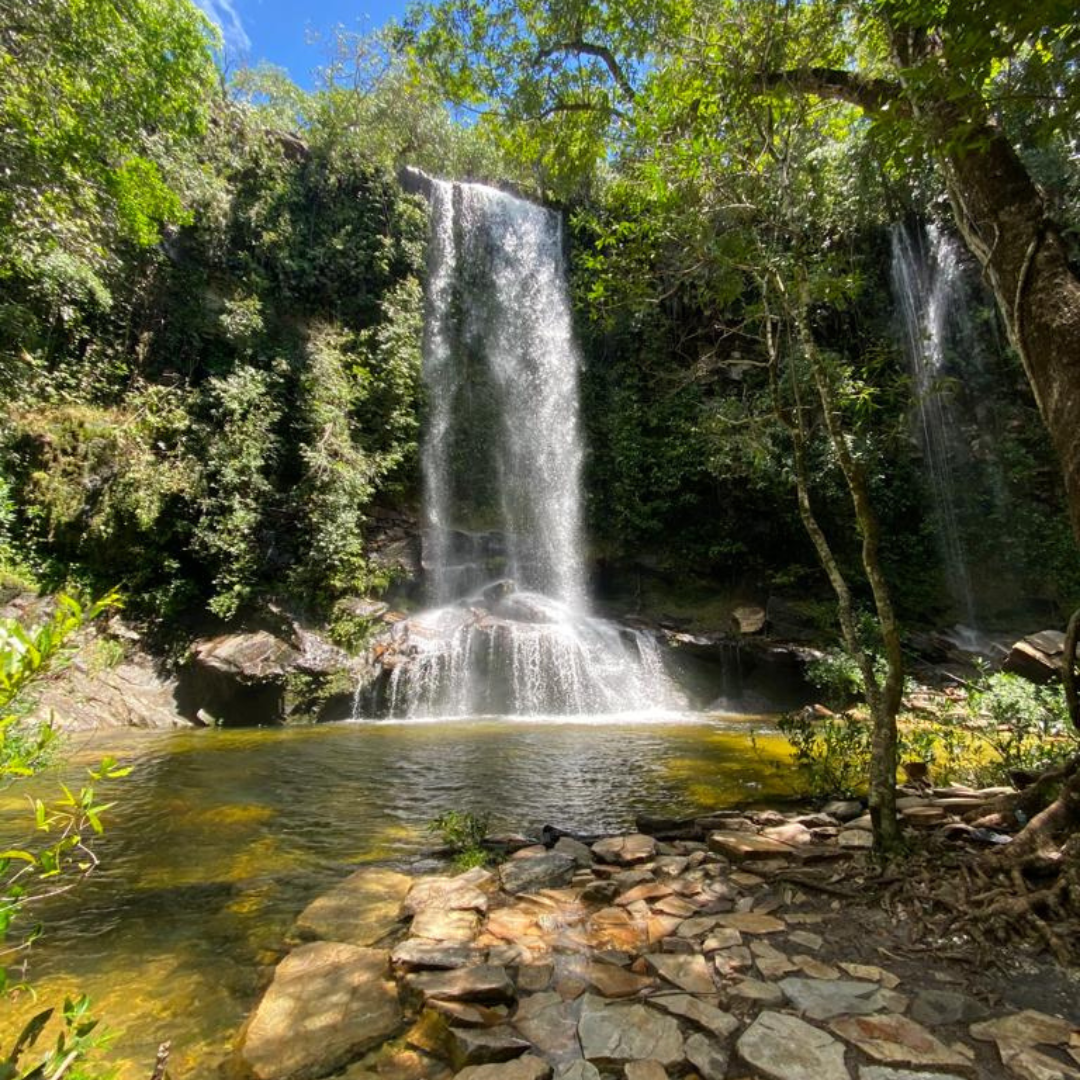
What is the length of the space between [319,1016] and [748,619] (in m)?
12.3

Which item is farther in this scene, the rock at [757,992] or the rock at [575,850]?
the rock at [575,850]

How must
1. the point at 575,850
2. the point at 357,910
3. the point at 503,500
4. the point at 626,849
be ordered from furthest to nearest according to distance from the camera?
the point at 503,500 < the point at 575,850 < the point at 626,849 < the point at 357,910

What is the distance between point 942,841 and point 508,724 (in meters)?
7.69

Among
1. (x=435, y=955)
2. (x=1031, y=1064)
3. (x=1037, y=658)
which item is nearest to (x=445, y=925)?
(x=435, y=955)

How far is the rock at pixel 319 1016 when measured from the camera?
206cm

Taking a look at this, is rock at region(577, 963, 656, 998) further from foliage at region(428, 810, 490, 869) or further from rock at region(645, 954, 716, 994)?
foliage at region(428, 810, 490, 869)

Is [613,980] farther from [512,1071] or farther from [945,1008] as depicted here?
[945,1008]

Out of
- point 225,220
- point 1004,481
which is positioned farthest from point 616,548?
point 225,220

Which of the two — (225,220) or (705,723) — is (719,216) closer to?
(705,723)

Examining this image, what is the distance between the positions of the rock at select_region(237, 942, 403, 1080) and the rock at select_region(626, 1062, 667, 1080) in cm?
91

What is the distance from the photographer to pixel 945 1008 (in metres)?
2.07

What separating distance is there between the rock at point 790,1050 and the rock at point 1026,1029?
50 cm

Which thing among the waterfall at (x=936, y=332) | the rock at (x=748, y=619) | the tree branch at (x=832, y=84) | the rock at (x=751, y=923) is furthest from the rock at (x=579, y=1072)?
the waterfall at (x=936, y=332)

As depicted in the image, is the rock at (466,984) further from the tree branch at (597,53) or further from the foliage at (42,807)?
the tree branch at (597,53)
